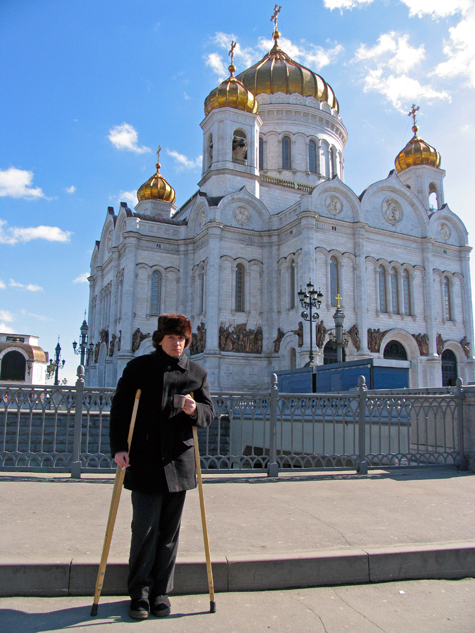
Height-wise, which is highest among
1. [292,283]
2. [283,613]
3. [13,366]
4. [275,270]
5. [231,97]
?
[231,97]

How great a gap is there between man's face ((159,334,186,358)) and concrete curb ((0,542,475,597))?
1461 millimetres

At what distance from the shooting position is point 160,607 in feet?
9.96

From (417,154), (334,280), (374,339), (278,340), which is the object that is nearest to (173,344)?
(278,340)

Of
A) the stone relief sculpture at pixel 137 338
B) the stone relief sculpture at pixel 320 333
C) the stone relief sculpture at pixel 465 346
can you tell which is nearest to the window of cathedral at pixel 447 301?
the stone relief sculpture at pixel 465 346

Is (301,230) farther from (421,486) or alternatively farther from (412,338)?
→ (421,486)

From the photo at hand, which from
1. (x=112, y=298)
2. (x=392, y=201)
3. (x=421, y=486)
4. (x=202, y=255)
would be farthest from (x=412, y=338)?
(x=421, y=486)

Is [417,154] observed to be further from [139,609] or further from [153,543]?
[139,609]

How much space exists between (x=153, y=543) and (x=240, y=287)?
24620 millimetres

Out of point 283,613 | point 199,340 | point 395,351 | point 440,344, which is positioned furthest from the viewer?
point 440,344

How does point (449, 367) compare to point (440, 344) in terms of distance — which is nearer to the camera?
point (440, 344)

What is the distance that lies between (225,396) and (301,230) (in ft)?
A: 62.4

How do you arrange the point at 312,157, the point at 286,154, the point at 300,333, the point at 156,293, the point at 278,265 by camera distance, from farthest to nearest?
the point at 312,157 → the point at 286,154 → the point at 156,293 → the point at 278,265 → the point at 300,333

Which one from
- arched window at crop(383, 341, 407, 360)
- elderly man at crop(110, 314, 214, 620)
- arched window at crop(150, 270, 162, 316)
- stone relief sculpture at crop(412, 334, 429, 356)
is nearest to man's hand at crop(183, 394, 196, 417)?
elderly man at crop(110, 314, 214, 620)

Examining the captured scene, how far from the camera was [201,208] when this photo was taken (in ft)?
93.5
